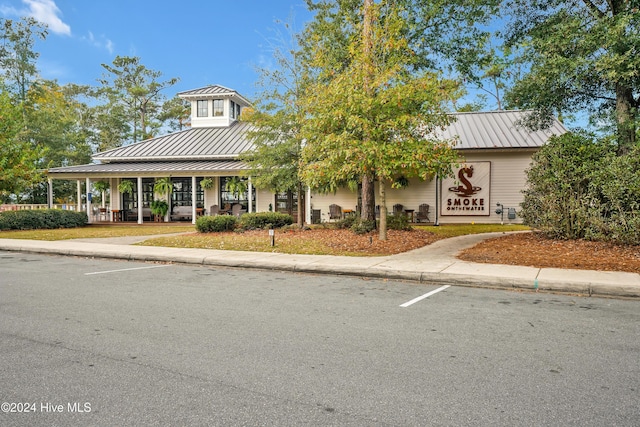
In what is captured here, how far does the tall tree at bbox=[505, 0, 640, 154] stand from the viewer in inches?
358

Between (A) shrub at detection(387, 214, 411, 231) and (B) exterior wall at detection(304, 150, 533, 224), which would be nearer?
(A) shrub at detection(387, 214, 411, 231)

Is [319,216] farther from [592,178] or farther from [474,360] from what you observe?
[474,360]

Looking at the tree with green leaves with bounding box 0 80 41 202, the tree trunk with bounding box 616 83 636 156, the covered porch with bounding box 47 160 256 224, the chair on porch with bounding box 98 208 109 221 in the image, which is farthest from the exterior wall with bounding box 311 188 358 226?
the tree with green leaves with bounding box 0 80 41 202

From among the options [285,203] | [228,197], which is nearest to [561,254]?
[285,203]

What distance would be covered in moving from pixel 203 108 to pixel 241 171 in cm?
1427

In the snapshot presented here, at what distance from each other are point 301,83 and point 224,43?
1251 inches

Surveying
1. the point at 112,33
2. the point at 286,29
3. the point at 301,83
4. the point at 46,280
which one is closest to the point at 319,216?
the point at 301,83

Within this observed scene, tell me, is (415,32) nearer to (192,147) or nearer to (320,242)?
(320,242)

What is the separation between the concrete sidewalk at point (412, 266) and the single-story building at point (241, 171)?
923cm

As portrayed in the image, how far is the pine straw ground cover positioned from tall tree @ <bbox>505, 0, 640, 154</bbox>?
5559 mm

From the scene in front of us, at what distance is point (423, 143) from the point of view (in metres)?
11.7

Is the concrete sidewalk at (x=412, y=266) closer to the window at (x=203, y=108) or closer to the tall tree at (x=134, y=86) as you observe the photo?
the window at (x=203, y=108)

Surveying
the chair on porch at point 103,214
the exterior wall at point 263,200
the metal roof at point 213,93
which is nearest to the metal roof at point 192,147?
the metal roof at point 213,93

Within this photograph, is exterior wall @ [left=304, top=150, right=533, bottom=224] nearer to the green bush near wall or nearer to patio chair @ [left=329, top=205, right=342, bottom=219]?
patio chair @ [left=329, top=205, right=342, bottom=219]
